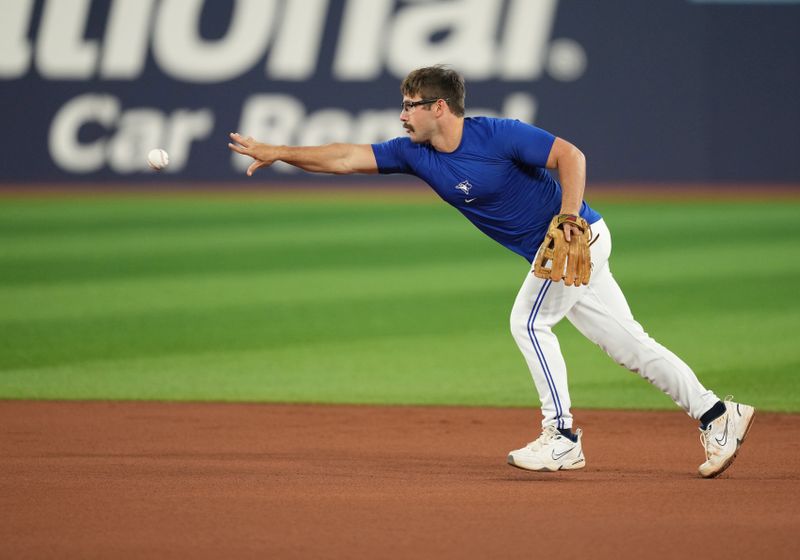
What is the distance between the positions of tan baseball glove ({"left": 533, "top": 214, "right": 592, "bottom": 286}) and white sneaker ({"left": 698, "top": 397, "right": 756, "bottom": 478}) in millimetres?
858

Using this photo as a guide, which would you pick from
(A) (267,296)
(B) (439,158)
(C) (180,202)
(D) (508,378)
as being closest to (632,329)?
(B) (439,158)

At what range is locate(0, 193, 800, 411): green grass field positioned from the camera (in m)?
9.20

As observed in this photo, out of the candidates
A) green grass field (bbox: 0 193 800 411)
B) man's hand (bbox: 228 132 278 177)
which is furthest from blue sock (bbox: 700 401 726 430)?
green grass field (bbox: 0 193 800 411)

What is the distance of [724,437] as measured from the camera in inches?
234

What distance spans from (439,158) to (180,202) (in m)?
14.9

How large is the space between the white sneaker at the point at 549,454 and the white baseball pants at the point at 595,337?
0.21 ft

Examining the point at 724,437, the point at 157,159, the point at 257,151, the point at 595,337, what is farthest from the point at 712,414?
the point at 157,159

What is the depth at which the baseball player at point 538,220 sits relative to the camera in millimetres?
5953

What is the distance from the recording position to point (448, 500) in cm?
539

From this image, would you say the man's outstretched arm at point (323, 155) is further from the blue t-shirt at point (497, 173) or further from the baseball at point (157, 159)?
the baseball at point (157, 159)

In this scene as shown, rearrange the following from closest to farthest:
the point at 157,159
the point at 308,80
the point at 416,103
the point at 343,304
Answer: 1. the point at 416,103
2. the point at 157,159
3. the point at 343,304
4. the point at 308,80

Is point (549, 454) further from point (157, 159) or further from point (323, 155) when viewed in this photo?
point (157, 159)

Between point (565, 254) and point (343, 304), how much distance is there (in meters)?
6.63

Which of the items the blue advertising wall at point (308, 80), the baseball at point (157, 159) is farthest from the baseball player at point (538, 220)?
the blue advertising wall at point (308, 80)
